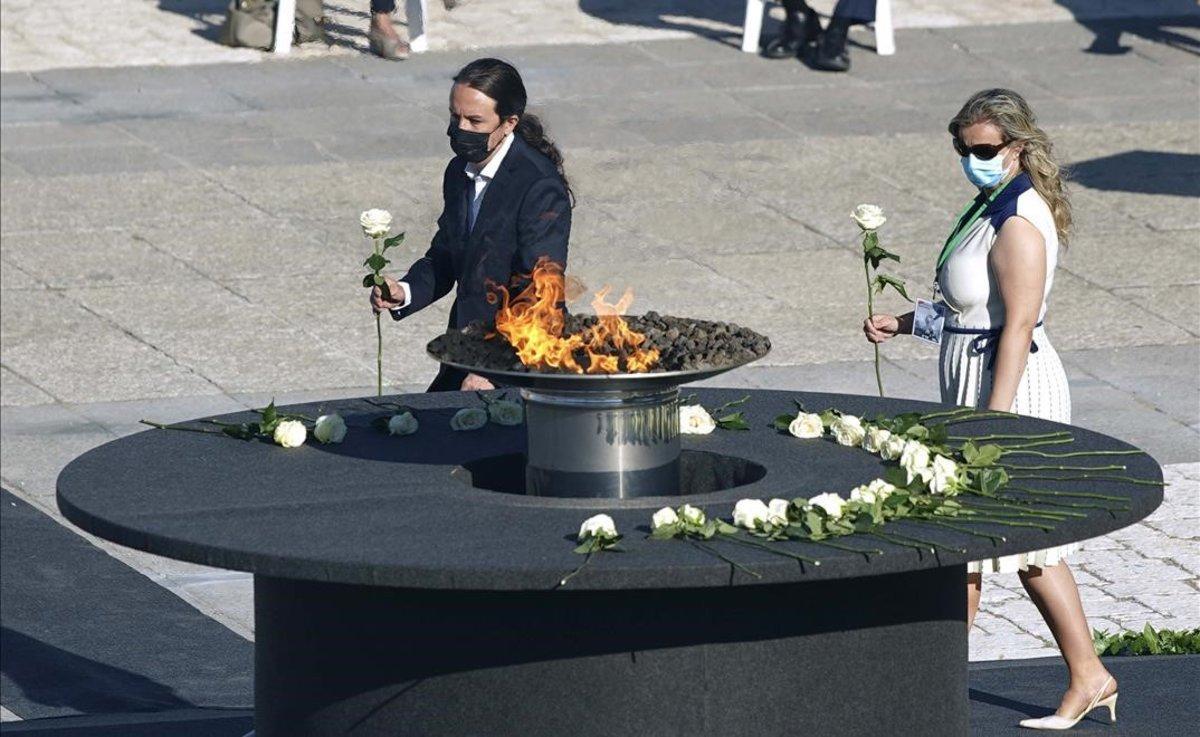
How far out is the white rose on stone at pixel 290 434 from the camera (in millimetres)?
5820

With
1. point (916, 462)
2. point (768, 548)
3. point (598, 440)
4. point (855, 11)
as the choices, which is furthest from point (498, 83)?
point (855, 11)

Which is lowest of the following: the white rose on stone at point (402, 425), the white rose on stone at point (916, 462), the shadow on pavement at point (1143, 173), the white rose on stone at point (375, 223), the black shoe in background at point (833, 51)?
the shadow on pavement at point (1143, 173)

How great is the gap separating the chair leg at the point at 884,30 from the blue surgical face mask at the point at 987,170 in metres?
10.8

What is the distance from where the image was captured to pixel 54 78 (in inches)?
650

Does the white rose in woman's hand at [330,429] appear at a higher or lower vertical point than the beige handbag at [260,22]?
higher

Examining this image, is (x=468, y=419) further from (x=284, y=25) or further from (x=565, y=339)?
(x=284, y=25)

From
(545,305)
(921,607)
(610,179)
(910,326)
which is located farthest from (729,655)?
(610,179)

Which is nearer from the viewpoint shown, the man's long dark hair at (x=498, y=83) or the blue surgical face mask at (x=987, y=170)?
the blue surgical face mask at (x=987, y=170)

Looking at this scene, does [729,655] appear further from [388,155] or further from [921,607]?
[388,155]

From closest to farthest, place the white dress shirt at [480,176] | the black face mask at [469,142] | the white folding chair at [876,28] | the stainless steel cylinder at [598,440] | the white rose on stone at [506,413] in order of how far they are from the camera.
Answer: the stainless steel cylinder at [598,440], the white rose on stone at [506,413], the black face mask at [469,142], the white dress shirt at [480,176], the white folding chair at [876,28]

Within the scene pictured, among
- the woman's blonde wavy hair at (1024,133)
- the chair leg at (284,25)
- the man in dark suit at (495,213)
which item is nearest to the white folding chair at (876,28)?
the chair leg at (284,25)

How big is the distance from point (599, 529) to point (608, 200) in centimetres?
923

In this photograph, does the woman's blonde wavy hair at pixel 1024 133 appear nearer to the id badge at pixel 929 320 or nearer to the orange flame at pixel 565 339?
the id badge at pixel 929 320

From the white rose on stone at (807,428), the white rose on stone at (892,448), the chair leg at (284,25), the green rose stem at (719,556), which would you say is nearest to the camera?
the green rose stem at (719,556)
